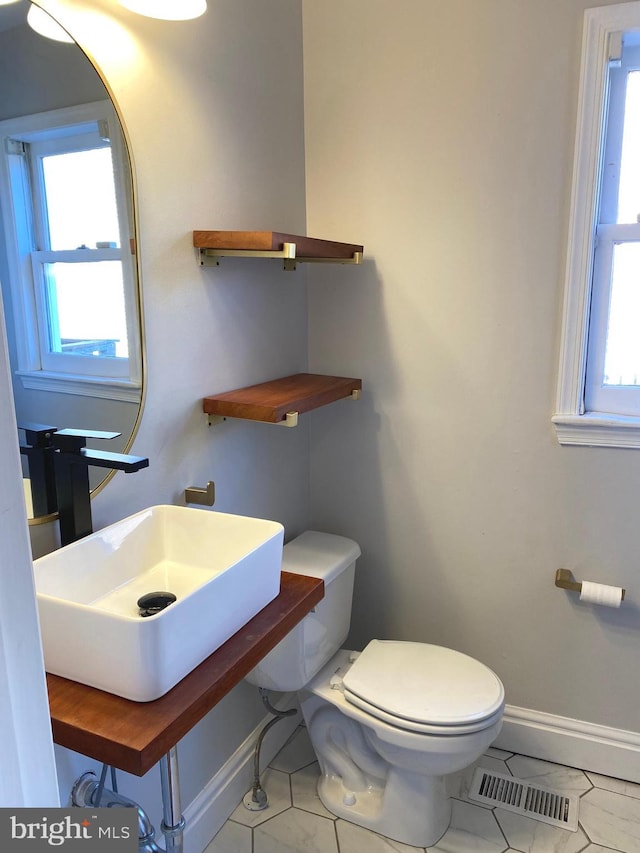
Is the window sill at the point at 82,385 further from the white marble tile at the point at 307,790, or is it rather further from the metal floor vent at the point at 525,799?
the metal floor vent at the point at 525,799

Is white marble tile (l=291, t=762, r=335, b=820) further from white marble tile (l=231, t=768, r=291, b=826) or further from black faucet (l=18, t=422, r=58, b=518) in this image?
black faucet (l=18, t=422, r=58, b=518)

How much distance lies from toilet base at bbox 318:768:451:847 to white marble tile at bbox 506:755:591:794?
1.04 feet

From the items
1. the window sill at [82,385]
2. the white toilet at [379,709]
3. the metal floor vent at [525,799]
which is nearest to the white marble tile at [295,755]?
the white toilet at [379,709]

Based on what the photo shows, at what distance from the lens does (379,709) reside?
5.29ft

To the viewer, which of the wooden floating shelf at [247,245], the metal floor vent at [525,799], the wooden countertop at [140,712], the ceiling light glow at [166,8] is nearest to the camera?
the wooden countertop at [140,712]

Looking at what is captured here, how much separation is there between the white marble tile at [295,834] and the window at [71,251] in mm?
1253

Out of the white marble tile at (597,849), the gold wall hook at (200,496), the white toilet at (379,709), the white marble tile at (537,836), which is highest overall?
the gold wall hook at (200,496)

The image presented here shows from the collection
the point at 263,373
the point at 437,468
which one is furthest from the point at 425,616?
the point at 263,373

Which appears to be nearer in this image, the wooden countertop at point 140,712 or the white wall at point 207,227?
the wooden countertop at point 140,712

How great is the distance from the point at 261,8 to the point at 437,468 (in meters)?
1.38

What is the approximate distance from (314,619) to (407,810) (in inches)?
21.8

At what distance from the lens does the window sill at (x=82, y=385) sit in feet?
3.76

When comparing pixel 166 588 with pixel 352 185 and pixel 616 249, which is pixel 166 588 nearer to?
pixel 352 185

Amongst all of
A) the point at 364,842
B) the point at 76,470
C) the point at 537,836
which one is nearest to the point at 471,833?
the point at 537,836
